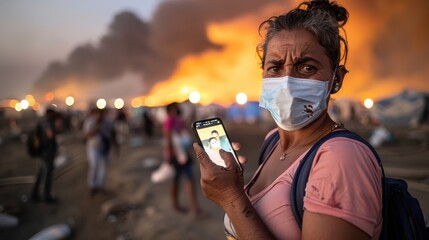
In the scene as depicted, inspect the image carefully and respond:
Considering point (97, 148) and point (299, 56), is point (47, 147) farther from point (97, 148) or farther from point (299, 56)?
point (299, 56)

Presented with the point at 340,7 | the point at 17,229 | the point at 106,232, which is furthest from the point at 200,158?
the point at 17,229

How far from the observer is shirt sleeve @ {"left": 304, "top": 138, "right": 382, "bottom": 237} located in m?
0.87

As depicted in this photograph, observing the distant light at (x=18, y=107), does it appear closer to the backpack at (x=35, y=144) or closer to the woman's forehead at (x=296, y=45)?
the backpack at (x=35, y=144)

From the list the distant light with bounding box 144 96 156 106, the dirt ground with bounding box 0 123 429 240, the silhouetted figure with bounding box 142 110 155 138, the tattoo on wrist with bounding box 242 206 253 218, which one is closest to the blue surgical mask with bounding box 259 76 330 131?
the tattoo on wrist with bounding box 242 206 253 218

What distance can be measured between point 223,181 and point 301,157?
10.6 inches

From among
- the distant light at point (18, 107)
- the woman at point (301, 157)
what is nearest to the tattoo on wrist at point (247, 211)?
the woman at point (301, 157)

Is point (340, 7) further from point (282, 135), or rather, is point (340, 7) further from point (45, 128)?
point (45, 128)

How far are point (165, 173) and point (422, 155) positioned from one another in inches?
303

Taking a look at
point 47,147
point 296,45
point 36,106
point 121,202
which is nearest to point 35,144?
point 47,147

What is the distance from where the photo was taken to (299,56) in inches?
47.1

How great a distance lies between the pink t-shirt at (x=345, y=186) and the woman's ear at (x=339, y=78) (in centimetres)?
37

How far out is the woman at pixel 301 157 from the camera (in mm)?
879

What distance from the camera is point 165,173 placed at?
6566 mm

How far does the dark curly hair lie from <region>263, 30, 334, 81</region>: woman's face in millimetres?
21
